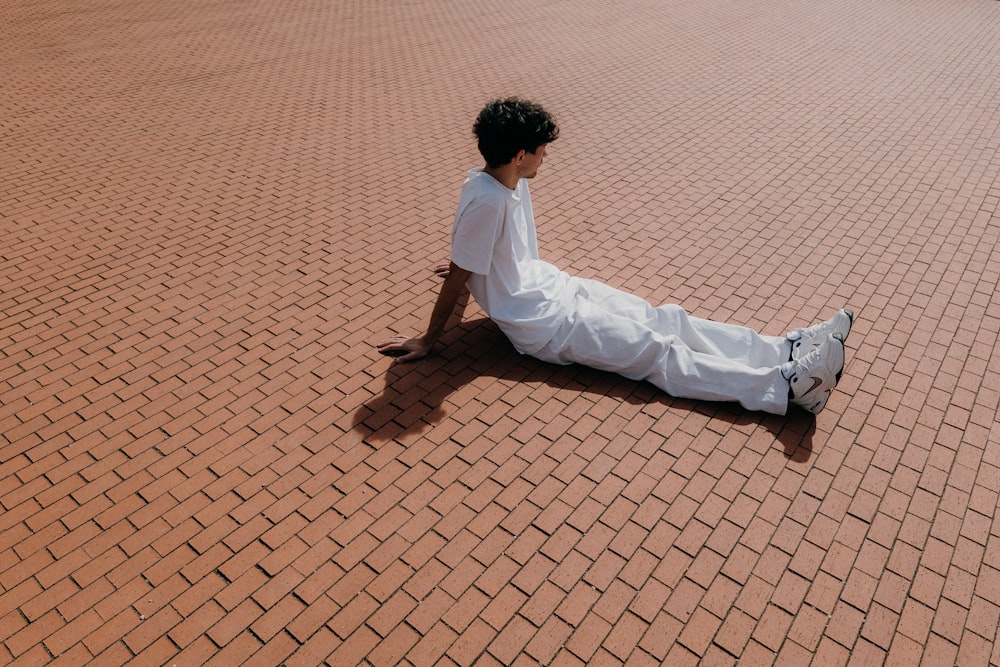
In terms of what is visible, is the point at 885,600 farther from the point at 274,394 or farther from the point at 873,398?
the point at 274,394

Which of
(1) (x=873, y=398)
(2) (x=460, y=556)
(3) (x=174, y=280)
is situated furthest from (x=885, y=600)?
(3) (x=174, y=280)

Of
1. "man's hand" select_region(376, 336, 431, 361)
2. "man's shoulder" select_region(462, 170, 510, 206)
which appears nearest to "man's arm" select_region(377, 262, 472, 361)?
"man's hand" select_region(376, 336, 431, 361)

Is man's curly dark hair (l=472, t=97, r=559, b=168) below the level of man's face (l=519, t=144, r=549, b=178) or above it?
above

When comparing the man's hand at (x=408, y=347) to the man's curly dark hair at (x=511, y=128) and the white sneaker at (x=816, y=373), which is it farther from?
the white sneaker at (x=816, y=373)

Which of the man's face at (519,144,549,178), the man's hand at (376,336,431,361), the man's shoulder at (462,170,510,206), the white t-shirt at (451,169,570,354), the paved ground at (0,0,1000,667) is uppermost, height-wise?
the man's face at (519,144,549,178)

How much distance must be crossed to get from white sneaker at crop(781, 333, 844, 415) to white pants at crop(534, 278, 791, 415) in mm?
74

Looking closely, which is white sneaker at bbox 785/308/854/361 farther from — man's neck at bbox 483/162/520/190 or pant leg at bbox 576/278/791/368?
man's neck at bbox 483/162/520/190

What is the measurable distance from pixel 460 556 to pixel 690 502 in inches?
44.5

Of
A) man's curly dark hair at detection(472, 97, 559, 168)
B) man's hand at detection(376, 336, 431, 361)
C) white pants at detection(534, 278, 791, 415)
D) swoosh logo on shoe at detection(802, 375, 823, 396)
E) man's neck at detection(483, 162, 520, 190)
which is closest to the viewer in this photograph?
man's curly dark hair at detection(472, 97, 559, 168)

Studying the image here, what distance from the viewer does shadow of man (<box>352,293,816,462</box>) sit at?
3.88 m

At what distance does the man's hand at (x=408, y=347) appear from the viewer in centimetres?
428

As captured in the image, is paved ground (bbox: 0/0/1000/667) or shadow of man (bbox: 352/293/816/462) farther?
shadow of man (bbox: 352/293/816/462)

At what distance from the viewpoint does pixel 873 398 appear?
4082 mm

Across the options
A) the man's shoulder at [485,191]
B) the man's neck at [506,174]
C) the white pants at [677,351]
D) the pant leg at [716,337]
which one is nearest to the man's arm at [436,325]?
the man's shoulder at [485,191]
